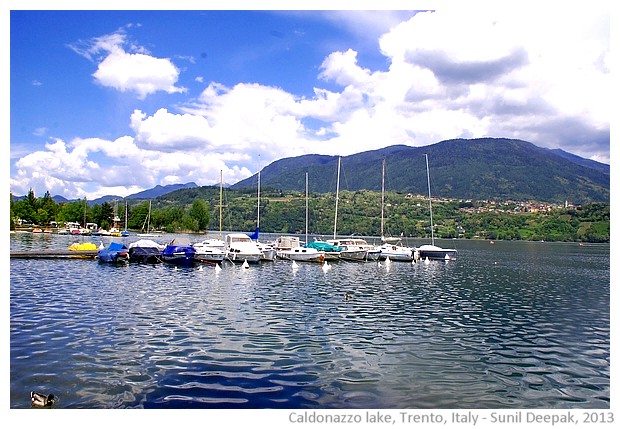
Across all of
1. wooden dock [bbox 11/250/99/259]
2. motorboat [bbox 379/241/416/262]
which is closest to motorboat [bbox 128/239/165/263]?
wooden dock [bbox 11/250/99/259]

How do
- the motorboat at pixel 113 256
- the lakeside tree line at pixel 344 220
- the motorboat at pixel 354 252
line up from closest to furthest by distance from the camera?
the motorboat at pixel 113 256, the motorboat at pixel 354 252, the lakeside tree line at pixel 344 220

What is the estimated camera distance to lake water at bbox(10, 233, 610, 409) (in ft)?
42.2

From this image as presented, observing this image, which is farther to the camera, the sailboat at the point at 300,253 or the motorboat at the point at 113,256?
the sailboat at the point at 300,253

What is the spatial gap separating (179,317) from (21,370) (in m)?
9.00

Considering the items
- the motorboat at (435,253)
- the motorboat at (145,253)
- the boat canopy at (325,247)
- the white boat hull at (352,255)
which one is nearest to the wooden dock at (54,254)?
the motorboat at (145,253)

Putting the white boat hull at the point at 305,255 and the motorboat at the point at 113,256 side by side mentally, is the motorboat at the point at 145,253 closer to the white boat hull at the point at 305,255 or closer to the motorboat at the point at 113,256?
the motorboat at the point at 113,256

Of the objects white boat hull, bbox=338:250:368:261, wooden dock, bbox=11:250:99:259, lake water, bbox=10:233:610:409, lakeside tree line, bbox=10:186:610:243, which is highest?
lakeside tree line, bbox=10:186:610:243

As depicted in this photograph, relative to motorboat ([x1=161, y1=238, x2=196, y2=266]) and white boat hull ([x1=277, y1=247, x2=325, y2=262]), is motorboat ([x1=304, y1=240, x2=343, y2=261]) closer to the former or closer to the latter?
white boat hull ([x1=277, y1=247, x2=325, y2=262])

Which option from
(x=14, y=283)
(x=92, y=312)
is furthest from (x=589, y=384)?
(x=14, y=283)

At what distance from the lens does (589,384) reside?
14.9 meters

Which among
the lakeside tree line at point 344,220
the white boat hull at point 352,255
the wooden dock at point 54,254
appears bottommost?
the white boat hull at point 352,255

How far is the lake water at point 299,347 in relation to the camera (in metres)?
12.9

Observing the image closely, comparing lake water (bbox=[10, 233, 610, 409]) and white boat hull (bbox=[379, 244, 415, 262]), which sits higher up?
white boat hull (bbox=[379, 244, 415, 262])
